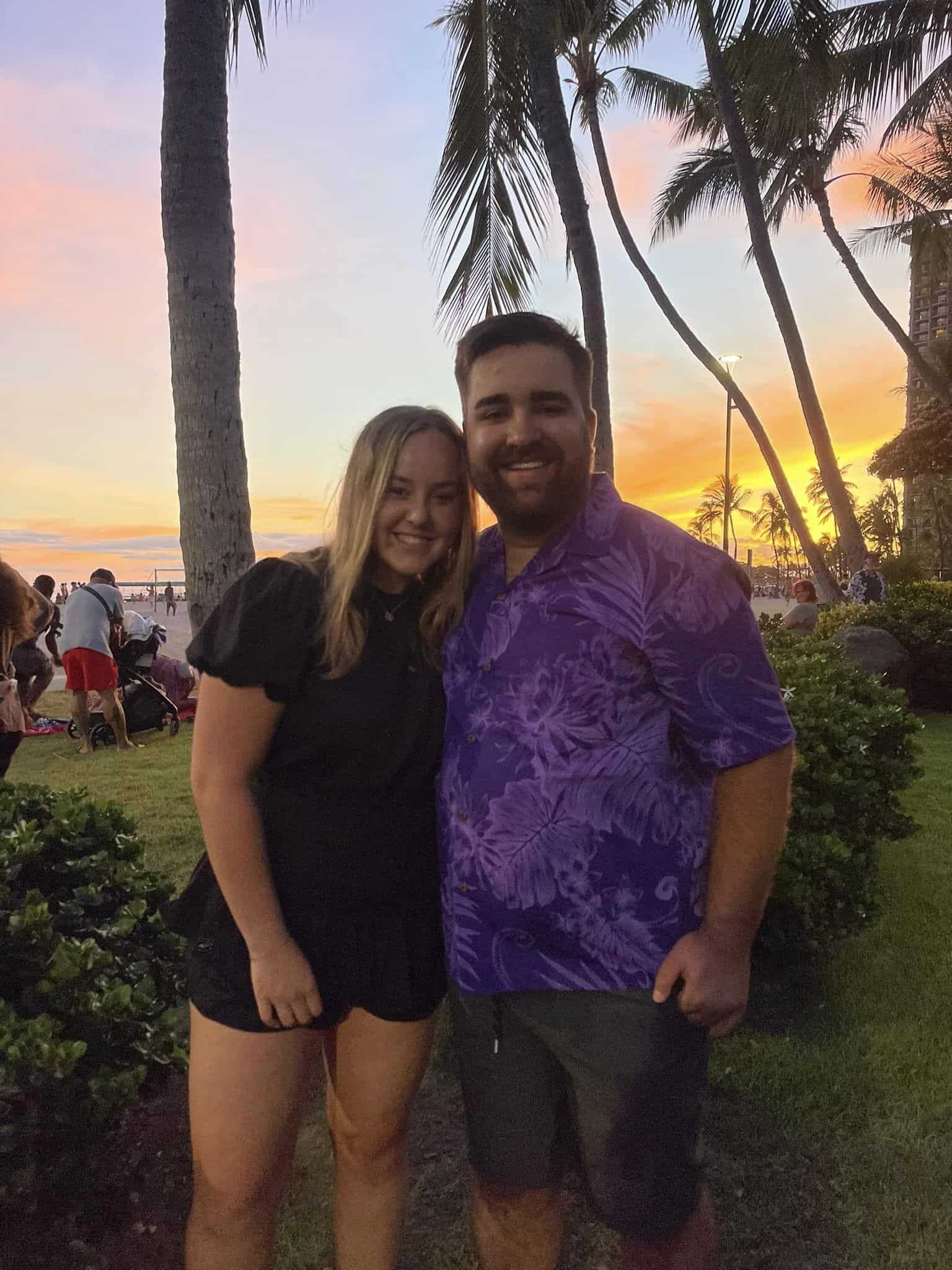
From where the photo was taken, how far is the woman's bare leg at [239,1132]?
1.87 meters

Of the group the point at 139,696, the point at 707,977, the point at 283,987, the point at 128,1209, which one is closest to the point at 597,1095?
the point at 707,977

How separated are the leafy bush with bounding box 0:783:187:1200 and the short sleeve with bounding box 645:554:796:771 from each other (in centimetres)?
164

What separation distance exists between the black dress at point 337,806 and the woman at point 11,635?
4.15 m

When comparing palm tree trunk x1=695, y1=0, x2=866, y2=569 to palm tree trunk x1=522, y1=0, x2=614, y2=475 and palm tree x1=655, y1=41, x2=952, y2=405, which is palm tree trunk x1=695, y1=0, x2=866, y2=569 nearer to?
palm tree x1=655, y1=41, x2=952, y2=405

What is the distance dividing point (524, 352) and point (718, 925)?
4.22 ft

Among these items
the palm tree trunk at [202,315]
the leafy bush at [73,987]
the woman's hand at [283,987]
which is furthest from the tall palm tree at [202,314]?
the woman's hand at [283,987]

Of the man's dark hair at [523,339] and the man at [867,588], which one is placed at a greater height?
the man's dark hair at [523,339]

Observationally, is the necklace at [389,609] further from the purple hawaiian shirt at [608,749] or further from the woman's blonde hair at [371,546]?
the purple hawaiian shirt at [608,749]

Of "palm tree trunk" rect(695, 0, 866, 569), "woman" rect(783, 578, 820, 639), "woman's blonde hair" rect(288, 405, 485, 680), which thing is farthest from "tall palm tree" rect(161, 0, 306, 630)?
"palm tree trunk" rect(695, 0, 866, 569)

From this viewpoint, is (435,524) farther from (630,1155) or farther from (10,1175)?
(10,1175)

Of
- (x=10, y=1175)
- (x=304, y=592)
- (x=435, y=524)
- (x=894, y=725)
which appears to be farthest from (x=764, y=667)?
(x=894, y=725)

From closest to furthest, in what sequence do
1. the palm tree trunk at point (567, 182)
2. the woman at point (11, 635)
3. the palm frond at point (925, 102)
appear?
1. the woman at point (11, 635)
2. the palm tree trunk at point (567, 182)
3. the palm frond at point (925, 102)

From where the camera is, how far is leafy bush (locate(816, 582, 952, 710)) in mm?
12078

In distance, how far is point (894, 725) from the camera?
5.19 metres
